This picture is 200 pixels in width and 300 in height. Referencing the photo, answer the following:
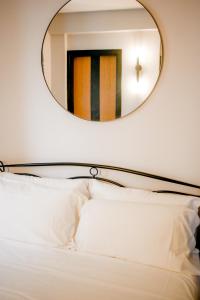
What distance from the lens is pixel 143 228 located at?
62.9 inches

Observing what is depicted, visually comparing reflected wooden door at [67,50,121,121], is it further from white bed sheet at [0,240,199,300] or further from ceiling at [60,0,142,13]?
white bed sheet at [0,240,199,300]

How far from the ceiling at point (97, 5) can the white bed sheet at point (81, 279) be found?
1558 mm

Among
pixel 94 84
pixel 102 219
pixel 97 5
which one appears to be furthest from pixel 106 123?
pixel 97 5

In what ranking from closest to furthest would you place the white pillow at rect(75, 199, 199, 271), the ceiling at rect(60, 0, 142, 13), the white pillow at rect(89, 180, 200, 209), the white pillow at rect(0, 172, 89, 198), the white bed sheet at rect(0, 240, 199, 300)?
the white bed sheet at rect(0, 240, 199, 300), the white pillow at rect(75, 199, 199, 271), the white pillow at rect(89, 180, 200, 209), the ceiling at rect(60, 0, 142, 13), the white pillow at rect(0, 172, 89, 198)

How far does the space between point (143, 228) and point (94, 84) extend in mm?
1020

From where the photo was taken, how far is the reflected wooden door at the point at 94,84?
1.96 metres

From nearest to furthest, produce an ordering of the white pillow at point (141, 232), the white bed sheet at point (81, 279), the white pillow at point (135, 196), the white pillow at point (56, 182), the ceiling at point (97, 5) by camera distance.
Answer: the white bed sheet at point (81, 279) → the white pillow at point (141, 232) → the white pillow at point (135, 196) → the ceiling at point (97, 5) → the white pillow at point (56, 182)

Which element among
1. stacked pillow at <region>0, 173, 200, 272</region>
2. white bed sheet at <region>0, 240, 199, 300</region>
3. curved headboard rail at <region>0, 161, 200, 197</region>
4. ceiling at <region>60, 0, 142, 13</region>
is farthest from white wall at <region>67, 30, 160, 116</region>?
white bed sheet at <region>0, 240, 199, 300</region>

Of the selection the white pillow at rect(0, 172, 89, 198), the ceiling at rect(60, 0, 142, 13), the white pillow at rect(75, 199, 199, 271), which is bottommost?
the white pillow at rect(75, 199, 199, 271)

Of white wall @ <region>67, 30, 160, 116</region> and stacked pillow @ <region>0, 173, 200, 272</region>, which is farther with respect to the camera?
white wall @ <region>67, 30, 160, 116</region>

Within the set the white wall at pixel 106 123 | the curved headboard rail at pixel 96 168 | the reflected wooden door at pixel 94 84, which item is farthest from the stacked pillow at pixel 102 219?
the reflected wooden door at pixel 94 84

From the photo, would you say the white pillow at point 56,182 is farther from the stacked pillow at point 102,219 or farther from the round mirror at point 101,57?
the round mirror at point 101,57

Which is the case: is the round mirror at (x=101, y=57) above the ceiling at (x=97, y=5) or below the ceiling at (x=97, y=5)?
below

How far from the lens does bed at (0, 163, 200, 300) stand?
1302 millimetres
